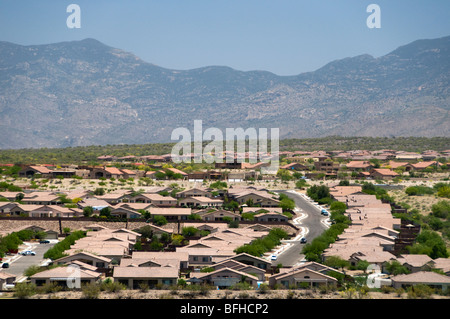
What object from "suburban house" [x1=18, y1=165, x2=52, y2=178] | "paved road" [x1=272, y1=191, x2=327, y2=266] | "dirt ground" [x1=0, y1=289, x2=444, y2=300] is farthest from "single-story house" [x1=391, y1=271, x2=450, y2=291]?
"suburban house" [x1=18, y1=165, x2=52, y2=178]

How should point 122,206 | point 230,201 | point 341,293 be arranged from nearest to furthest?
point 341,293
point 122,206
point 230,201

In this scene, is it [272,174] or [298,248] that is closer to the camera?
[298,248]

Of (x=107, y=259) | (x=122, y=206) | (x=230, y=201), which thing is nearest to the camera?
(x=107, y=259)

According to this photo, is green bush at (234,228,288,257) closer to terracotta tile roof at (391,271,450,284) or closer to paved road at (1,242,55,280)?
terracotta tile roof at (391,271,450,284)

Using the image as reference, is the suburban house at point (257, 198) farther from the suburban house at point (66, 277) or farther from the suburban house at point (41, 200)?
the suburban house at point (66, 277)

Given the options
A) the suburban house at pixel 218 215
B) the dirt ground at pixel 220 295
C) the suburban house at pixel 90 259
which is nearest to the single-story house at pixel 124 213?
the suburban house at pixel 218 215
